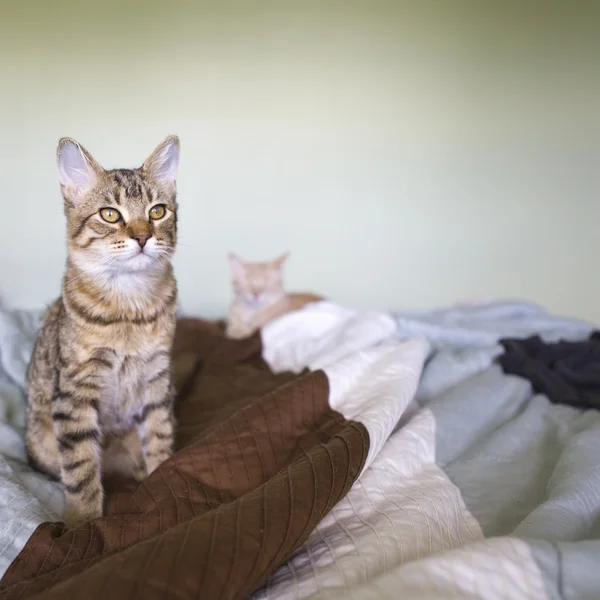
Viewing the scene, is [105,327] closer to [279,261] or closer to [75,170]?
[75,170]

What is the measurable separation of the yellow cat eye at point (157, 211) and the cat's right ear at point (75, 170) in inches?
5.0

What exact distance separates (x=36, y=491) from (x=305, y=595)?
0.68 m

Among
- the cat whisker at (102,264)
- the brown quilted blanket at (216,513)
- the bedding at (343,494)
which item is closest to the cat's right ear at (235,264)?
the bedding at (343,494)

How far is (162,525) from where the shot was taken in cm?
92

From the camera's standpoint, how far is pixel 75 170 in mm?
1061

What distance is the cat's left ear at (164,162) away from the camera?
1.11 metres

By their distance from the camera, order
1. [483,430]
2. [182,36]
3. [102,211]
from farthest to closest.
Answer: [182,36]
[483,430]
[102,211]

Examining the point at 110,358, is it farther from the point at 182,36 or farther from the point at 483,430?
the point at 182,36

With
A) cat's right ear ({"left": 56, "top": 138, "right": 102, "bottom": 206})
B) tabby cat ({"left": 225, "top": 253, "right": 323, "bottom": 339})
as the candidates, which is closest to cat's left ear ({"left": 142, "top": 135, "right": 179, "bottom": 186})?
cat's right ear ({"left": 56, "top": 138, "right": 102, "bottom": 206})

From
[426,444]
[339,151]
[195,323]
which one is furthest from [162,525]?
[339,151]

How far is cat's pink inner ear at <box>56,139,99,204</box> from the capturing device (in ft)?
3.36

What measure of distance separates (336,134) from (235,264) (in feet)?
2.82

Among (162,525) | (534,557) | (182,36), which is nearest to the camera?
(534,557)

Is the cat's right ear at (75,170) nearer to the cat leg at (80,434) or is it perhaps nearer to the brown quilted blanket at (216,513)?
the cat leg at (80,434)
